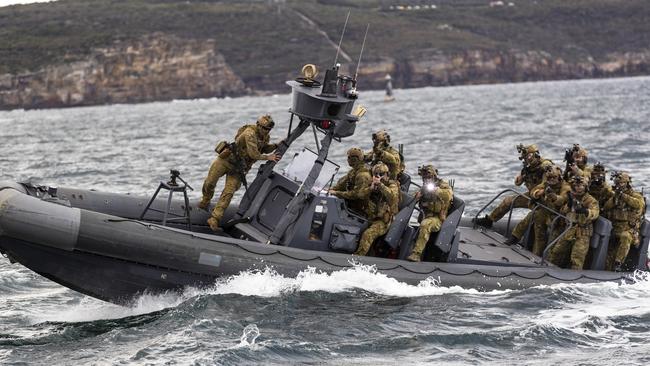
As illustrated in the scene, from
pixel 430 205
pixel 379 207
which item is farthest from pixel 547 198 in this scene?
pixel 379 207

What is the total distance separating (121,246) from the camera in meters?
13.5

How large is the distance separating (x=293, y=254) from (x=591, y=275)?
15.7 ft

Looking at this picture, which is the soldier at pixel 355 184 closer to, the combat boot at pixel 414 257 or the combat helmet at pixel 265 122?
the combat boot at pixel 414 257

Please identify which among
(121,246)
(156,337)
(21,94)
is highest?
(121,246)

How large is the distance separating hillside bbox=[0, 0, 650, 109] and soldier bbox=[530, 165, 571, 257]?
9177 cm

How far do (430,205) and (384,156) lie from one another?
1.21 metres

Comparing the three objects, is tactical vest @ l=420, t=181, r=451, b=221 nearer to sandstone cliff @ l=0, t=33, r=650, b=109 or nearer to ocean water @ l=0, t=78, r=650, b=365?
ocean water @ l=0, t=78, r=650, b=365

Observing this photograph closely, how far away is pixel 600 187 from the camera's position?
624 inches

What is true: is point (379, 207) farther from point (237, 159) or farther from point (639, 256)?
point (639, 256)

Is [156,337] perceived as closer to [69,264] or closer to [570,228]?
[69,264]

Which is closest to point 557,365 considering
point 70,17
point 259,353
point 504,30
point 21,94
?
point 259,353

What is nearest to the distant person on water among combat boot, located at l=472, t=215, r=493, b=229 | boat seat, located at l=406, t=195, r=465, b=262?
combat boot, located at l=472, t=215, r=493, b=229

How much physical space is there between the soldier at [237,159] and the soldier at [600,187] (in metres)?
5.13

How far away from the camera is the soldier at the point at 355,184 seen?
584 inches
